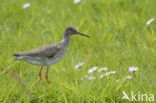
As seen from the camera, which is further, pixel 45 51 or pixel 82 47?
pixel 82 47

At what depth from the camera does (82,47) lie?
7.32 meters

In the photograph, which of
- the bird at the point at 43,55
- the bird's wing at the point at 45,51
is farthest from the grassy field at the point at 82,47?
the bird's wing at the point at 45,51

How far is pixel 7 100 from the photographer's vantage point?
4.62 metres

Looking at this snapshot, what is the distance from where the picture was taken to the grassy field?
15.4ft

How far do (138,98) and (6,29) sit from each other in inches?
168

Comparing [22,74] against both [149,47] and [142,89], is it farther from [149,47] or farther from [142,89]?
[149,47]

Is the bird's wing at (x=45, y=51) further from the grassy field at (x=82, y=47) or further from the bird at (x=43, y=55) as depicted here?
the grassy field at (x=82, y=47)

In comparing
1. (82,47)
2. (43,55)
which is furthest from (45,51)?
(82,47)

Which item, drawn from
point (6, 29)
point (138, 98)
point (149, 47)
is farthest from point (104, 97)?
point (6, 29)

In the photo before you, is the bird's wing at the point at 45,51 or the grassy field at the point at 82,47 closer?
the grassy field at the point at 82,47

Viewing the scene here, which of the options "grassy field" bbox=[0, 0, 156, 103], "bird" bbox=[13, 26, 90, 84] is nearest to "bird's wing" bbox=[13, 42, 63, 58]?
"bird" bbox=[13, 26, 90, 84]

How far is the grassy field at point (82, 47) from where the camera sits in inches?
185

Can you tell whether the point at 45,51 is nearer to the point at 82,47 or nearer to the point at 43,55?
the point at 43,55

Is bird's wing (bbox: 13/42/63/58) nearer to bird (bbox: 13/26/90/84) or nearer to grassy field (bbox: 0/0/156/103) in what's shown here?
bird (bbox: 13/26/90/84)
